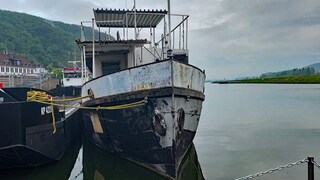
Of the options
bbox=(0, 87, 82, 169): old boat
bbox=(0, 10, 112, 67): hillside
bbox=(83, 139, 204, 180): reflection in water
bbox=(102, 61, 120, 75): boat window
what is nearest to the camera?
bbox=(0, 87, 82, 169): old boat

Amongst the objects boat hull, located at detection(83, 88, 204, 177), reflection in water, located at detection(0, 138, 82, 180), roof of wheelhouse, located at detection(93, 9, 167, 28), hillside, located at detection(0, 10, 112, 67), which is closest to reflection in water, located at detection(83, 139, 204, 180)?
boat hull, located at detection(83, 88, 204, 177)

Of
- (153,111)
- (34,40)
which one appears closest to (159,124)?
(153,111)

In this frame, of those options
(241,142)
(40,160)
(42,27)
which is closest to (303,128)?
(241,142)

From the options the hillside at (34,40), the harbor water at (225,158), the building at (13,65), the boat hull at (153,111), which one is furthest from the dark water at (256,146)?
the hillside at (34,40)

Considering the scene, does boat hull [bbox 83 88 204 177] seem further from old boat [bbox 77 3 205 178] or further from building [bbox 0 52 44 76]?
building [bbox 0 52 44 76]

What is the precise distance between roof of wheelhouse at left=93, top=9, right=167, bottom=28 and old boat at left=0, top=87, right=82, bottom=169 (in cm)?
376

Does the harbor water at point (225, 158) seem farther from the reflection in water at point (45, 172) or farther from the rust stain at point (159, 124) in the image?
the rust stain at point (159, 124)

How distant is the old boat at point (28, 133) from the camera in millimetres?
7637

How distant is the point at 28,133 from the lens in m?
7.92

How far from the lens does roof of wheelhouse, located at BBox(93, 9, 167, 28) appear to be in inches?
430

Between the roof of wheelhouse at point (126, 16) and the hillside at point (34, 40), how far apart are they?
257ft

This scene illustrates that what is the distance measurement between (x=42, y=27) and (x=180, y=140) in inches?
5092

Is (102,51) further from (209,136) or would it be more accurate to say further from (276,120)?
(276,120)

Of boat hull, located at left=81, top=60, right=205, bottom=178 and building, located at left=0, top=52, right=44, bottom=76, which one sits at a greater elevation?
building, located at left=0, top=52, right=44, bottom=76
